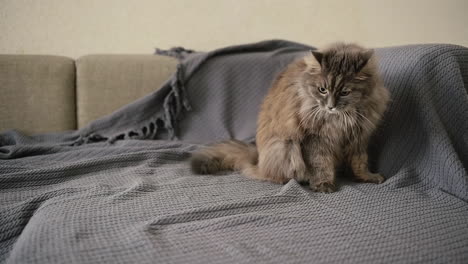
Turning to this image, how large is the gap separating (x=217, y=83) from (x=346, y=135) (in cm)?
90

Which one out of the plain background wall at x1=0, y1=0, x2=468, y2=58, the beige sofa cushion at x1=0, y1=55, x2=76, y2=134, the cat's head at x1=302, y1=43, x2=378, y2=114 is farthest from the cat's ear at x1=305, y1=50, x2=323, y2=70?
the beige sofa cushion at x1=0, y1=55, x2=76, y2=134

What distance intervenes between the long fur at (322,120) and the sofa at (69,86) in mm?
798

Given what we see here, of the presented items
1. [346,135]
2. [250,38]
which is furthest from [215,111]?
[346,135]

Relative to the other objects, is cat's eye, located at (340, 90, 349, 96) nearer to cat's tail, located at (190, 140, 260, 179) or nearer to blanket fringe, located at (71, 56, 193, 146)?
cat's tail, located at (190, 140, 260, 179)

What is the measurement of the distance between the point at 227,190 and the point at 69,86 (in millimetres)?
1315

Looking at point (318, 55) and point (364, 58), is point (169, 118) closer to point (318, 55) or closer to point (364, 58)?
point (318, 55)

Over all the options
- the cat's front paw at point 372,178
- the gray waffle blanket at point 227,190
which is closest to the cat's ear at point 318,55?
the gray waffle blanket at point 227,190

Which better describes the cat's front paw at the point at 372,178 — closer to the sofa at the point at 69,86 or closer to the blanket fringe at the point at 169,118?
the blanket fringe at the point at 169,118

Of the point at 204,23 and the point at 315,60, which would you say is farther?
the point at 204,23

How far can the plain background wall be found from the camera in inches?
76.3

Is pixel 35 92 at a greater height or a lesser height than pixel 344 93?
lesser

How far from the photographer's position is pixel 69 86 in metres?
1.91

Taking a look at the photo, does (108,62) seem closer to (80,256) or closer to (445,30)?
(80,256)

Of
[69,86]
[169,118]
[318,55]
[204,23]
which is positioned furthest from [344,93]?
[69,86]
